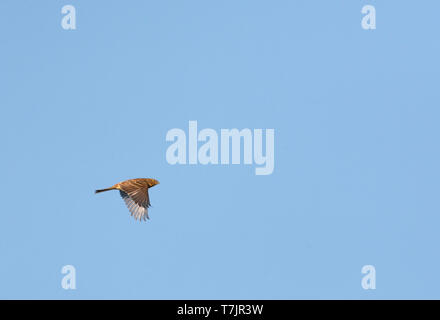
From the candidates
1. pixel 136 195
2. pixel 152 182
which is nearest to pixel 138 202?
pixel 136 195

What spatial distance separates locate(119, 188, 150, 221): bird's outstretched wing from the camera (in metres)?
26.8

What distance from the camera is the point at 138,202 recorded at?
27.1m

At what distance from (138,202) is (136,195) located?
0.28 m

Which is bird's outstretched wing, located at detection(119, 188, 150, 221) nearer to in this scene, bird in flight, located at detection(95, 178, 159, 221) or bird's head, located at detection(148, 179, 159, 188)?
bird in flight, located at detection(95, 178, 159, 221)

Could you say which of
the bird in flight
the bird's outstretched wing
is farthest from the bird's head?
the bird's outstretched wing

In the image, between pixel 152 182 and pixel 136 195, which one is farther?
pixel 152 182

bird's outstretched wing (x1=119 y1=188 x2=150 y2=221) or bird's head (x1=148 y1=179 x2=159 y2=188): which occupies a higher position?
bird's head (x1=148 y1=179 x2=159 y2=188)

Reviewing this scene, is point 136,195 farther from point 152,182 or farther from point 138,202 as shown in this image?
point 152,182

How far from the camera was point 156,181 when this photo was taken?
93.5 ft

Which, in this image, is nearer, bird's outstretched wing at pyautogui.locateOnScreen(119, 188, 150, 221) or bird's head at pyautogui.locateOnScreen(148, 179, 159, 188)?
bird's outstretched wing at pyautogui.locateOnScreen(119, 188, 150, 221)
